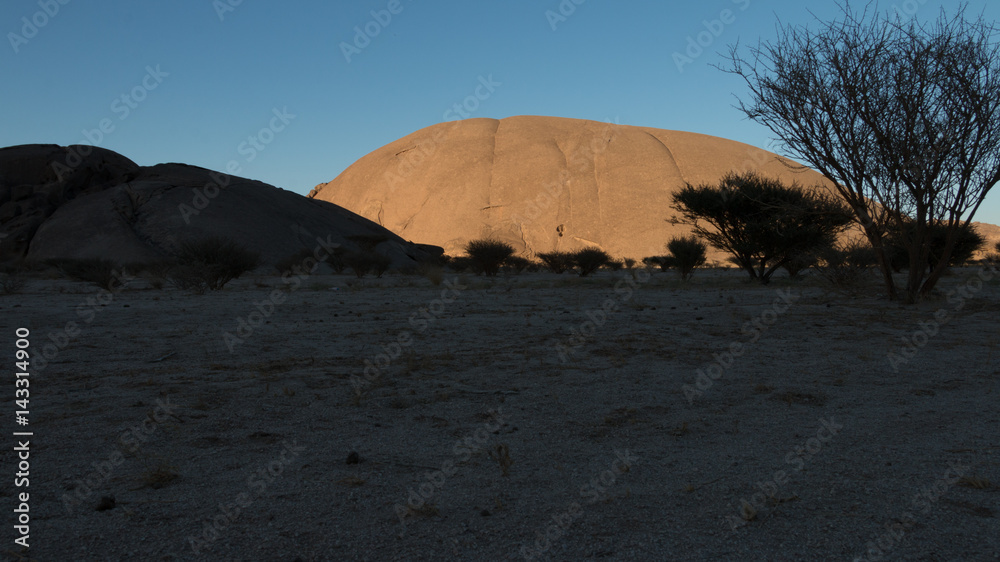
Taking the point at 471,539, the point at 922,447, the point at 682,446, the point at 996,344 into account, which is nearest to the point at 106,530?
the point at 471,539

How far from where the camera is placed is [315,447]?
127 inches

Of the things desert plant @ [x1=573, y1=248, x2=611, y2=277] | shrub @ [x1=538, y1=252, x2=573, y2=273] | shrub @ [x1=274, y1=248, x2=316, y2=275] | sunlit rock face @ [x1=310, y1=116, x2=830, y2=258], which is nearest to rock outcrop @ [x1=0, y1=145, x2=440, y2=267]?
shrub @ [x1=274, y1=248, x2=316, y2=275]

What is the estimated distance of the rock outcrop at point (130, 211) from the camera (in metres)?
35.9

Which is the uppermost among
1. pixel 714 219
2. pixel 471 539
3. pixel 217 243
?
pixel 714 219

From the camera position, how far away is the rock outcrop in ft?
118

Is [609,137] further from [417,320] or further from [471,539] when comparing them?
[471,539]

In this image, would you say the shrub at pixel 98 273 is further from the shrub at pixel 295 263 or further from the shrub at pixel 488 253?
the shrub at pixel 488 253

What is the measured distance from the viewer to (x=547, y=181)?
221 feet

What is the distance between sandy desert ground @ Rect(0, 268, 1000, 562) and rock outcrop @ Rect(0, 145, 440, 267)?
1256 inches

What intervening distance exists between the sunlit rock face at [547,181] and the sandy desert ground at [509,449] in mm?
53903

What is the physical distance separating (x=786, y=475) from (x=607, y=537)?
1.10 m

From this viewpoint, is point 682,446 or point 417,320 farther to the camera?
point 417,320

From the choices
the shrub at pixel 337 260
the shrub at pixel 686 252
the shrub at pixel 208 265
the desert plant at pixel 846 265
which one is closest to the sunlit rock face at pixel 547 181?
the shrub at pixel 337 260

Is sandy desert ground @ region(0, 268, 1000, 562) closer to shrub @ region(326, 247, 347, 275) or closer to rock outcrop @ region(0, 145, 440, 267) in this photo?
shrub @ region(326, 247, 347, 275)
